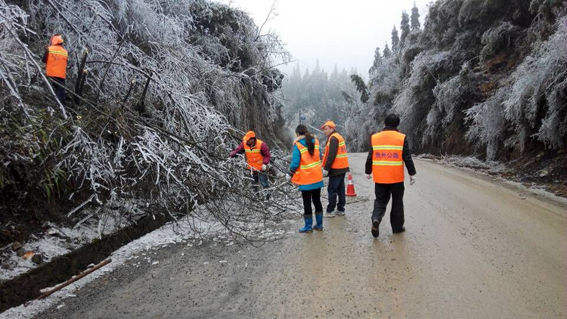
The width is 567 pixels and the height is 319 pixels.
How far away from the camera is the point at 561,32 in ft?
27.9

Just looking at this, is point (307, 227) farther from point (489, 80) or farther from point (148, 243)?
point (489, 80)

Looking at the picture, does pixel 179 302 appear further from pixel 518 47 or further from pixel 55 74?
pixel 518 47

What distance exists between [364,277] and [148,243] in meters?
3.20

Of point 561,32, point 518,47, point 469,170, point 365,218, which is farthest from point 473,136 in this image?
point 365,218

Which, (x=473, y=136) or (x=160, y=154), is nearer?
(x=160, y=154)

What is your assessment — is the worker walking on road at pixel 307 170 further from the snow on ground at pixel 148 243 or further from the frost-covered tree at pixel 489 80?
the frost-covered tree at pixel 489 80

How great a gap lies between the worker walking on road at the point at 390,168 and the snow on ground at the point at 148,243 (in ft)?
5.27

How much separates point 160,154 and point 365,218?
3570 mm

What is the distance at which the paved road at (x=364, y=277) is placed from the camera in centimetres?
335

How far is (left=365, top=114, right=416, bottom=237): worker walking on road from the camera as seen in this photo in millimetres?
5273

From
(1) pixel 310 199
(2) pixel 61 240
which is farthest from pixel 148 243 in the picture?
(1) pixel 310 199

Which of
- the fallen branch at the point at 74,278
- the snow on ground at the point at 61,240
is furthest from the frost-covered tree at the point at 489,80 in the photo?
the fallen branch at the point at 74,278

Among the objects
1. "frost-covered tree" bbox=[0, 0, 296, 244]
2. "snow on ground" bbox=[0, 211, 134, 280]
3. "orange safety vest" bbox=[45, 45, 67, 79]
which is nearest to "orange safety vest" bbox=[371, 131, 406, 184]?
"frost-covered tree" bbox=[0, 0, 296, 244]

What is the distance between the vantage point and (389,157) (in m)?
5.30
